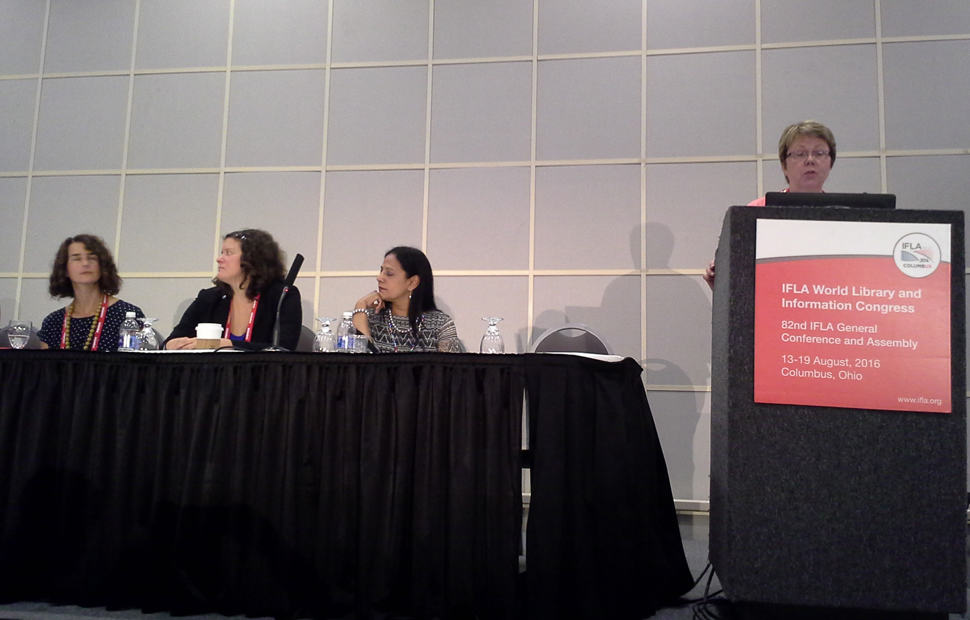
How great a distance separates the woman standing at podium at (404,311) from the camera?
9.71ft

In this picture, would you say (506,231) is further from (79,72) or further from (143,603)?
(79,72)

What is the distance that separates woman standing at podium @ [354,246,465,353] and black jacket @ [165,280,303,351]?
26 cm

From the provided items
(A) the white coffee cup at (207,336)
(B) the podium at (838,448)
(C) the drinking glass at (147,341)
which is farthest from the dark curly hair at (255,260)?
(B) the podium at (838,448)

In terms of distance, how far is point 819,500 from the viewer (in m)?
1.54

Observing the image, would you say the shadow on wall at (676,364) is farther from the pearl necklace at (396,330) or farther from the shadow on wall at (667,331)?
the pearl necklace at (396,330)

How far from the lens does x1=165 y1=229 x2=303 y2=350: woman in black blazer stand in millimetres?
2912

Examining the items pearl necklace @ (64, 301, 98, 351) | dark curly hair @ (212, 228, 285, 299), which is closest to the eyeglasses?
dark curly hair @ (212, 228, 285, 299)

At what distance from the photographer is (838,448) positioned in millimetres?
1540

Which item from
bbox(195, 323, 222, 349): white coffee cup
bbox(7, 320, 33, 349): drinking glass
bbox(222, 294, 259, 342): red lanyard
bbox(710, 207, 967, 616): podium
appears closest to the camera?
bbox(710, 207, 967, 616): podium

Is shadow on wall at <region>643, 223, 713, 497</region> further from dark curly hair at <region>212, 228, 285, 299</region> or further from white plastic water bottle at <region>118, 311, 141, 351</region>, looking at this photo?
white plastic water bottle at <region>118, 311, 141, 351</region>

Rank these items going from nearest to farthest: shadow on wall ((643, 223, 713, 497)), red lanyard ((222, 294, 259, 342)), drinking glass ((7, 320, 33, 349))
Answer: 1. drinking glass ((7, 320, 33, 349))
2. red lanyard ((222, 294, 259, 342))
3. shadow on wall ((643, 223, 713, 497))

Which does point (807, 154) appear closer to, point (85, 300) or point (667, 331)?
point (667, 331)

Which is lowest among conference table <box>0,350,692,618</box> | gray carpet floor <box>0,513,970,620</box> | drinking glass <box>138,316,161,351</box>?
gray carpet floor <box>0,513,970,620</box>

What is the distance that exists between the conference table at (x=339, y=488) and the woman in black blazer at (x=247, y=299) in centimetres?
87
